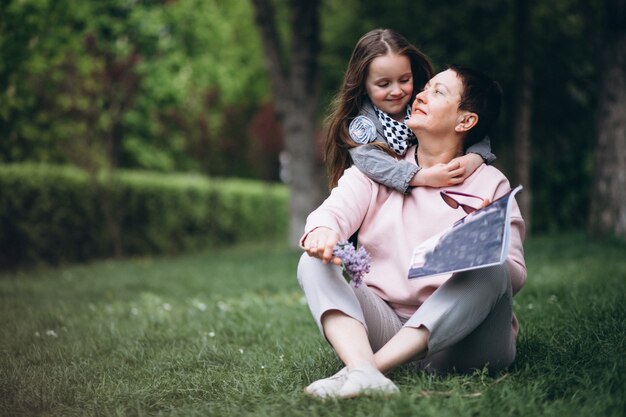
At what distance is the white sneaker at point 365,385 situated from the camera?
2.46m

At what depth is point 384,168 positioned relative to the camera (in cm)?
293

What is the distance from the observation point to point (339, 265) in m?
2.68

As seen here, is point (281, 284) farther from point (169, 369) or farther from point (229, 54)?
point (229, 54)

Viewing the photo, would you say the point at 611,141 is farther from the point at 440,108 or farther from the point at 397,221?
the point at 397,221

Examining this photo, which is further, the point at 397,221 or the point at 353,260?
the point at 397,221

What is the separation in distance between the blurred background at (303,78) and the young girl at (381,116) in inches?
203

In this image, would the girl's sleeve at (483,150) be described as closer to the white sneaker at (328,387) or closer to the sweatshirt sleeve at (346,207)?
the sweatshirt sleeve at (346,207)

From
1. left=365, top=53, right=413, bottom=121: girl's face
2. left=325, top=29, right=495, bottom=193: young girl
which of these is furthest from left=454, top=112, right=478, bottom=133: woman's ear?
left=365, top=53, right=413, bottom=121: girl's face

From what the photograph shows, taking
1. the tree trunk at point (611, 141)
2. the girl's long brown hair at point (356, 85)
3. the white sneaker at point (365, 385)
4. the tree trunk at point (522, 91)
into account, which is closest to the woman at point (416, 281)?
the white sneaker at point (365, 385)

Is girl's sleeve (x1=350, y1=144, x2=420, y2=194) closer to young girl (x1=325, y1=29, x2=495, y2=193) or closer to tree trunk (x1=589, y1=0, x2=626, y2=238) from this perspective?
young girl (x1=325, y1=29, x2=495, y2=193)

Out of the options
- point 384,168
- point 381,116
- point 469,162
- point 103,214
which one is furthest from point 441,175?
point 103,214

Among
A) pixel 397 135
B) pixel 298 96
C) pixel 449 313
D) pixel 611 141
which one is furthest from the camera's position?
pixel 298 96

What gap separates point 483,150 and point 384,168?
474 millimetres

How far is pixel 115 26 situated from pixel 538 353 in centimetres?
740
